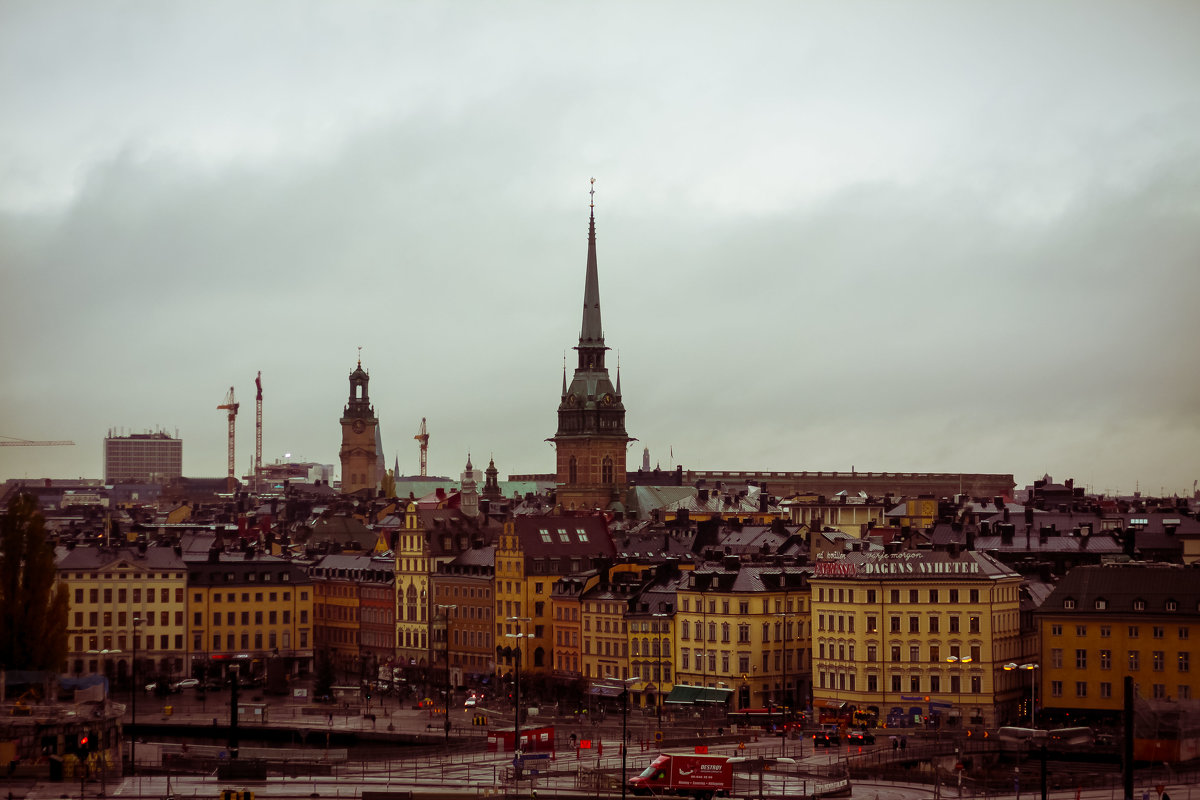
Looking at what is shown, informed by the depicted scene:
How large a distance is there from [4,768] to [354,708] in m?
39.4

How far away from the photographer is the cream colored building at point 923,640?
4717 inches

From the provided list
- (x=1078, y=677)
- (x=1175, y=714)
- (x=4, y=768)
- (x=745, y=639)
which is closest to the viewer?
(x=4, y=768)

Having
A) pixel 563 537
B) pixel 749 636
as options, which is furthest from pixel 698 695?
pixel 563 537

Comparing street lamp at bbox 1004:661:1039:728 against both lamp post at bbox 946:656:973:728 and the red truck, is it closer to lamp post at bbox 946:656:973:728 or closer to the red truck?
lamp post at bbox 946:656:973:728

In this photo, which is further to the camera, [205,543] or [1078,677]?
[205,543]

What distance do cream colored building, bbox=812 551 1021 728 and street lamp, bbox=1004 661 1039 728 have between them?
30.6 inches

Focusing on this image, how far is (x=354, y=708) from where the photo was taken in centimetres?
13438

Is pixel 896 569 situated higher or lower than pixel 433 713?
higher

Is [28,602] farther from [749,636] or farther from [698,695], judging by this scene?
[749,636]

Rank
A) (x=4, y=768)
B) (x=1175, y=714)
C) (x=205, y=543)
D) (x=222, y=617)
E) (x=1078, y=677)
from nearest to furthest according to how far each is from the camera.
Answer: (x=4, y=768), (x=1175, y=714), (x=1078, y=677), (x=222, y=617), (x=205, y=543)

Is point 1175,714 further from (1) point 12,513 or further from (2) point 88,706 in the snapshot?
(1) point 12,513

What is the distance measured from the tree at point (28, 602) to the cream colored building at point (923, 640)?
40481mm

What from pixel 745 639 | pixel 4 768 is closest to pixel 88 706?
pixel 4 768

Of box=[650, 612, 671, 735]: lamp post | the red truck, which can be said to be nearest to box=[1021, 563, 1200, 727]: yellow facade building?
box=[650, 612, 671, 735]: lamp post
